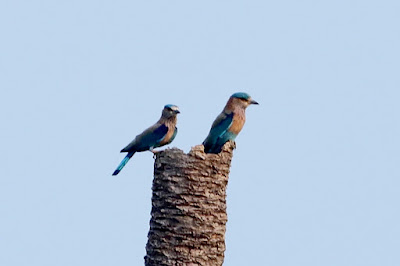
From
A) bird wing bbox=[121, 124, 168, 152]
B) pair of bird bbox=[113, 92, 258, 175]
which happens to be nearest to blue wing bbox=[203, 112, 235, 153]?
pair of bird bbox=[113, 92, 258, 175]

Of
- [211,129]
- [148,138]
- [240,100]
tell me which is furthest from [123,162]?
[240,100]

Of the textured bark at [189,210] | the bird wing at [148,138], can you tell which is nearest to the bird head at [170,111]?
the bird wing at [148,138]

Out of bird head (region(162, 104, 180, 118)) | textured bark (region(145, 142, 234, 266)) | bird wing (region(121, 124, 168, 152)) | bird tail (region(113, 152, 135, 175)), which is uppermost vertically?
bird head (region(162, 104, 180, 118))

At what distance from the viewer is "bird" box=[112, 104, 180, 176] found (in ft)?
37.2

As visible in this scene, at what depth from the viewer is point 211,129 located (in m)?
10.8

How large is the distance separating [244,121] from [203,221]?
6.71 ft

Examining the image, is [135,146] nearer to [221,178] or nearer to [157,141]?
[157,141]

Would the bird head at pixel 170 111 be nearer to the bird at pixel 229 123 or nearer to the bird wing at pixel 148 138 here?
the bird wing at pixel 148 138

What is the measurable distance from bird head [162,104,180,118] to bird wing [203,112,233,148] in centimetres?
75

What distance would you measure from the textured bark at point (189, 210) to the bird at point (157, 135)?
1664 millimetres

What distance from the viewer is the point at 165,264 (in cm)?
948

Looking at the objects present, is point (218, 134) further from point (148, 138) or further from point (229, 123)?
point (148, 138)

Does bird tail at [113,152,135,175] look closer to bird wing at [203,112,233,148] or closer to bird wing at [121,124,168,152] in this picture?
bird wing at [121,124,168,152]

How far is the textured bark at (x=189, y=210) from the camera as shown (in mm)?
9430
